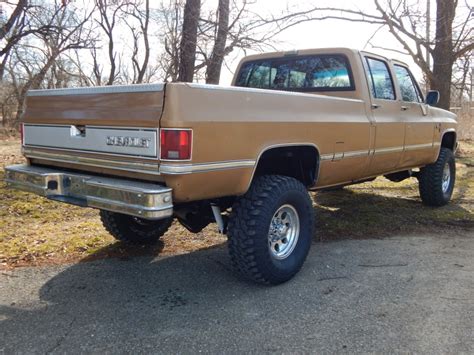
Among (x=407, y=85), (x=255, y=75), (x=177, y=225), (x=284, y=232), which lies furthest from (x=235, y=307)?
(x=407, y=85)

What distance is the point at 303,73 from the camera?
5270 millimetres

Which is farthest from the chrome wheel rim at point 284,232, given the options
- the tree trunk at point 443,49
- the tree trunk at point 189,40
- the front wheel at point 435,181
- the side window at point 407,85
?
the tree trunk at point 443,49

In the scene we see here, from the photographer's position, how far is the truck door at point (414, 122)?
5.75 meters

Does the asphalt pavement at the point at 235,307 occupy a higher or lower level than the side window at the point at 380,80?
lower

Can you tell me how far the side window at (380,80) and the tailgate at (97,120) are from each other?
9.32ft

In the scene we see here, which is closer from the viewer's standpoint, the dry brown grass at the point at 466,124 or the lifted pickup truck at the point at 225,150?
the lifted pickup truck at the point at 225,150

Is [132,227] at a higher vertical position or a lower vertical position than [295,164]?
lower

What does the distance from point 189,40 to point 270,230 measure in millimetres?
8816

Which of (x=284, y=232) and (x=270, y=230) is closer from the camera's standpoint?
(x=270, y=230)

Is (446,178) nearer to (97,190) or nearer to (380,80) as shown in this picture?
(380,80)

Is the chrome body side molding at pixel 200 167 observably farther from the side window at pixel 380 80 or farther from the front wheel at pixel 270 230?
the side window at pixel 380 80

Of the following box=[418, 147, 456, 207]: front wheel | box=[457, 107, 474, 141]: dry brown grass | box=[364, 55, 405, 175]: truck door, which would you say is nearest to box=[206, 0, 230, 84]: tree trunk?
box=[418, 147, 456, 207]: front wheel

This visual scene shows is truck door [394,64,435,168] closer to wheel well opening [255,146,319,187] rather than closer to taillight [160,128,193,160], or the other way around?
wheel well opening [255,146,319,187]

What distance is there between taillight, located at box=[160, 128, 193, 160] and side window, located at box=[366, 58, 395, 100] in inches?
109
